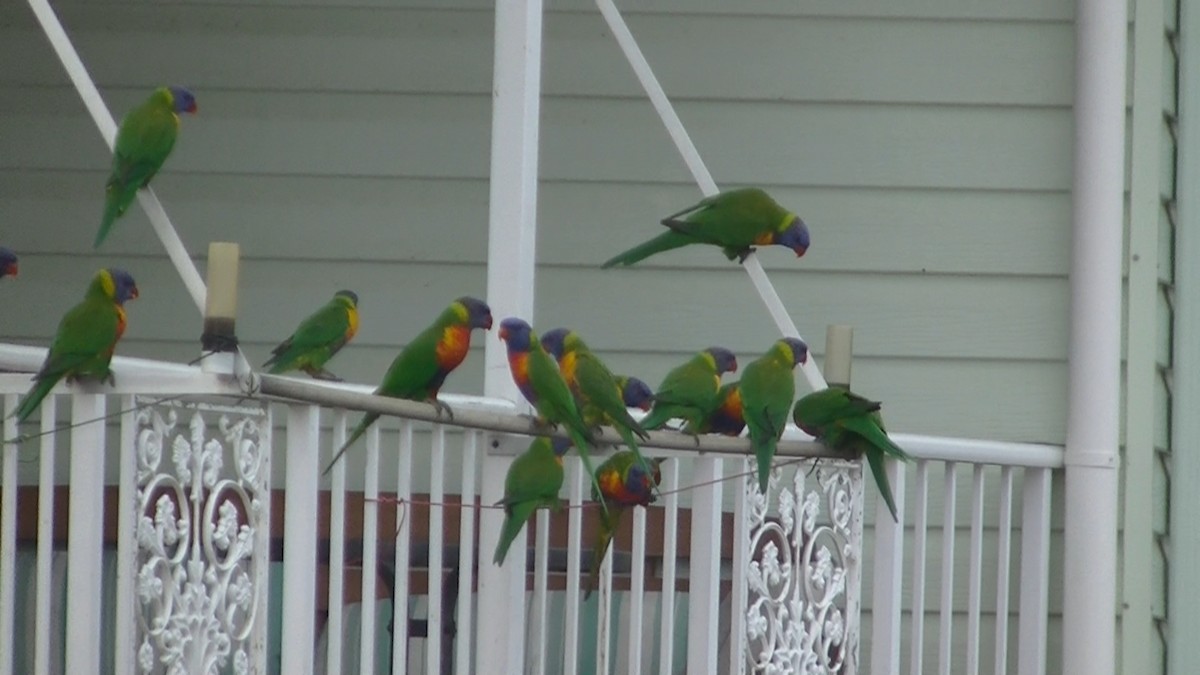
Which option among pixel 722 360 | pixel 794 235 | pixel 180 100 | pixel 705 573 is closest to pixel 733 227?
pixel 794 235

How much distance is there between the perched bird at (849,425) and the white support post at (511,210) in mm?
562

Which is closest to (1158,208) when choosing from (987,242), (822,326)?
(987,242)

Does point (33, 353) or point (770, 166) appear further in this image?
point (770, 166)

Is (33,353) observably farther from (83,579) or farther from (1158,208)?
(1158,208)

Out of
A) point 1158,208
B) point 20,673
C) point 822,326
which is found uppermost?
point 1158,208

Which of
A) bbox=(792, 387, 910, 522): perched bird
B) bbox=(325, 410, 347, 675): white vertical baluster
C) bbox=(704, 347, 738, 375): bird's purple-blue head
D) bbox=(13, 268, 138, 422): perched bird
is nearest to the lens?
bbox=(13, 268, 138, 422): perched bird

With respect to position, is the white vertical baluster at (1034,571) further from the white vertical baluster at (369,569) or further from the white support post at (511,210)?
the white vertical baluster at (369,569)

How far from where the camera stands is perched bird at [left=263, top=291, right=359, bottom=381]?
11.6 feet

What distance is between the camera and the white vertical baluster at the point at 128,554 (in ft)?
8.89

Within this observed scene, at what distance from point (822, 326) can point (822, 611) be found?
3.59 ft

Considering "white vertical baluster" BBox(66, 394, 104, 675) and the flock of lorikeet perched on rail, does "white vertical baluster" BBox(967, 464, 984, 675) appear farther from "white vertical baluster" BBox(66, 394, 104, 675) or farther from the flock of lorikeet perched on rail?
"white vertical baluster" BBox(66, 394, 104, 675)

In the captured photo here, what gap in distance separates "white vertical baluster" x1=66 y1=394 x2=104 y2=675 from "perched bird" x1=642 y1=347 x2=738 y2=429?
3.79 ft

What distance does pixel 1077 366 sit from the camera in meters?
4.52

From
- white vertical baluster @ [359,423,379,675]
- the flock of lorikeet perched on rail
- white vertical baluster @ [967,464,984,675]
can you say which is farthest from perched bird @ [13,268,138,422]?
white vertical baluster @ [967,464,984,675]
